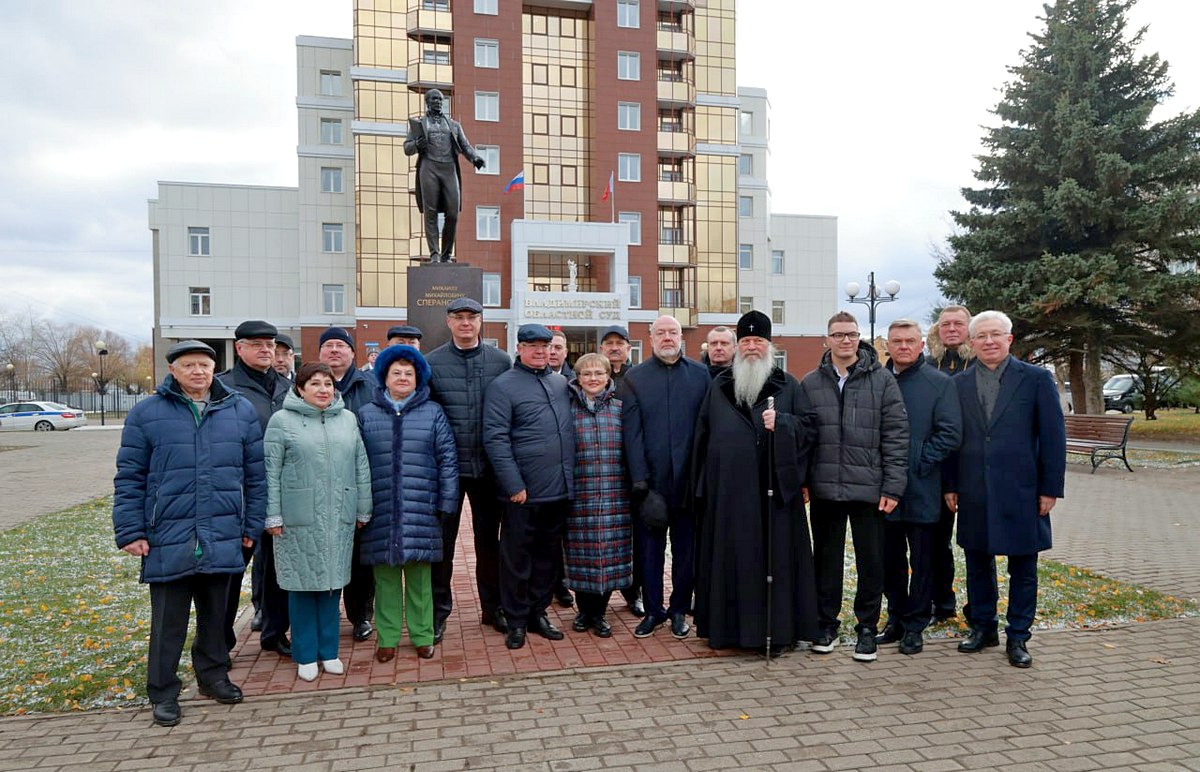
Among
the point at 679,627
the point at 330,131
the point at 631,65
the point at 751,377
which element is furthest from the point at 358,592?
the point at 330,131

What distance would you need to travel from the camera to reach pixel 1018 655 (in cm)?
474

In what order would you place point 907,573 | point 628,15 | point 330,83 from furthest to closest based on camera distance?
point 330,83 → point 628,15 → point 907,573

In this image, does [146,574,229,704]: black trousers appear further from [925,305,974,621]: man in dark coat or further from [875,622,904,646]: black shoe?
[925,305,974,621]: man in dark coat

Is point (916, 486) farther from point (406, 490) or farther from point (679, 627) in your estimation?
point (406, 490)

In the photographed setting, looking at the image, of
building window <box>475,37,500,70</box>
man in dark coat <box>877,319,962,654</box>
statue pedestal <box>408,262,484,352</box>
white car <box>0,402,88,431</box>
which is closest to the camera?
man in dark coat <box>877,319,962,654</box>

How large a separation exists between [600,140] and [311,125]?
15.1 metres

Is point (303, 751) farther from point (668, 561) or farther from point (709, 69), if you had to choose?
point (709, 69)

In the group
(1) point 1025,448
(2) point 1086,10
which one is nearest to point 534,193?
(2) point 1086,10

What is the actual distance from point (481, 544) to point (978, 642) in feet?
11.3

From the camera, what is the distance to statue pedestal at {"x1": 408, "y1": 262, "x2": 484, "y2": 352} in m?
10.5

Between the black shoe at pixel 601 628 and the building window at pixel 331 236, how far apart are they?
1520 inches

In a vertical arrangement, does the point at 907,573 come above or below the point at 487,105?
below

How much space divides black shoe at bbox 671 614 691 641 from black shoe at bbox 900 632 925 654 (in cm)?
142

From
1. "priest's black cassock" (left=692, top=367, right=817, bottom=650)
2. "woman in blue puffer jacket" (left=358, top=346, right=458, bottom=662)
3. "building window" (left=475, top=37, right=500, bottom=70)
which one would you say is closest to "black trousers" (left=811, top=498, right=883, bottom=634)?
"priest's black cassock" (left=692, top=367, right=817, bottom=650)
